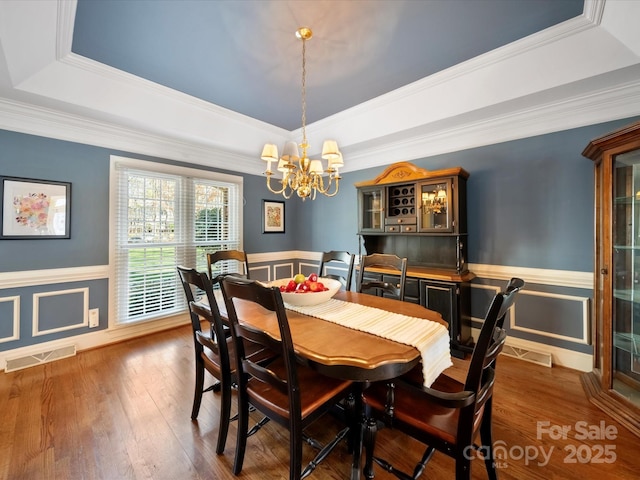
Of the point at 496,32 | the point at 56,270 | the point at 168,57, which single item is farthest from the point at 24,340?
the point at 496,32

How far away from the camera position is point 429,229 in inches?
118

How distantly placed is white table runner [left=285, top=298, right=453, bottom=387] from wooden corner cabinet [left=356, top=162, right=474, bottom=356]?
53.1 inches

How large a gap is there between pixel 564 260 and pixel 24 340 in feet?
17.1

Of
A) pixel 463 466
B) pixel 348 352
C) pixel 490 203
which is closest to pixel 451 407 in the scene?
pixel 463 466

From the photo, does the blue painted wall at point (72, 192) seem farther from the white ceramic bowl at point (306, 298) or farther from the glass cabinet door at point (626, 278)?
the glass cabinet door at point (626, 278)

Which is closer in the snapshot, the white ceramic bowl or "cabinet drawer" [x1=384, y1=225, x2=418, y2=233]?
the white ceramic bowl

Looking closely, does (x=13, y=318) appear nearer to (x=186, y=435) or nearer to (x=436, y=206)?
(x=186, y=435)

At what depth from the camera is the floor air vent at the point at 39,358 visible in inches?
99.0

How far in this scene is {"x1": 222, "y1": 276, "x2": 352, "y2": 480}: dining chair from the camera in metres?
1.14

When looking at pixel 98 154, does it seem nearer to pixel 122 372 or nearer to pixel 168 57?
pixel 168 57

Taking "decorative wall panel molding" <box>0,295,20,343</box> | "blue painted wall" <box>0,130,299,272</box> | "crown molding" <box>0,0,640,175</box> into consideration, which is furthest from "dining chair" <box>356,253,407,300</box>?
"decorative wall panel molding" <box>0,295,20,343</box>

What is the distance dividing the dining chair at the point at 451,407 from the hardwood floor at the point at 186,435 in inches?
15.2

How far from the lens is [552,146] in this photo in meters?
2.59

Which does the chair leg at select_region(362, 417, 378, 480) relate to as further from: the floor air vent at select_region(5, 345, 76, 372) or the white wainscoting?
the floor air vent at select_region(5, 345, 76, 372)
